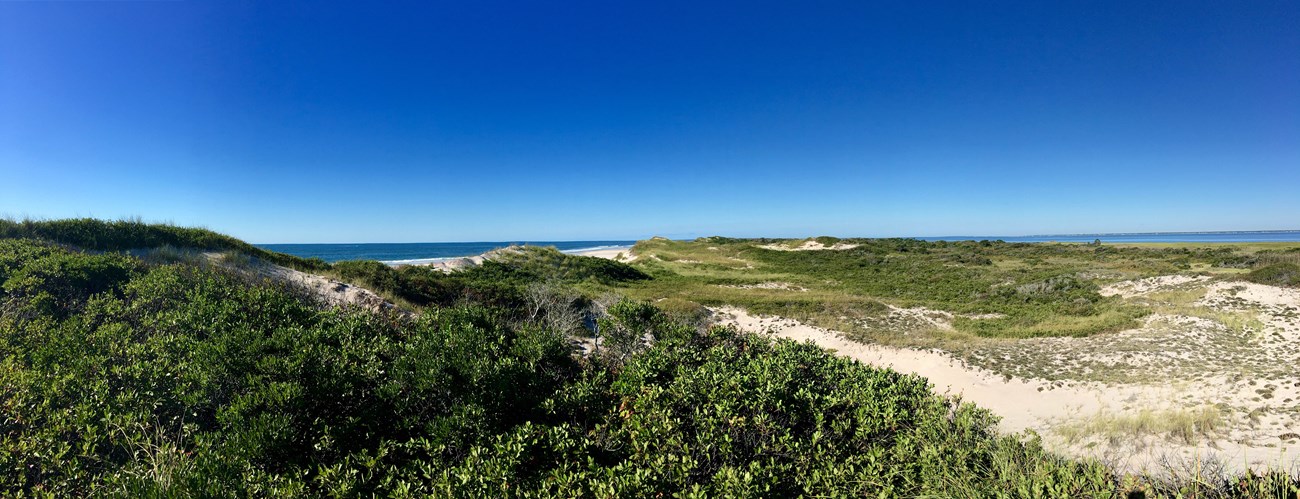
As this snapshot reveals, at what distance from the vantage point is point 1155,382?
10312 mm

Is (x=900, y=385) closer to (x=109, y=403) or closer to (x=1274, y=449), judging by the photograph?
(x=109, y=403)

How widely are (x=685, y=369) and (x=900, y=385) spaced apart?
2227mm

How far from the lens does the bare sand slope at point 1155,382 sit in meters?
7.56

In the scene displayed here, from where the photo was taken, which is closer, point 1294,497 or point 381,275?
point 1294,497

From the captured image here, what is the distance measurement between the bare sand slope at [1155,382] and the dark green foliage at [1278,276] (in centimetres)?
239

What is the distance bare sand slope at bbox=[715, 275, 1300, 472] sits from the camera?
24.8 ft

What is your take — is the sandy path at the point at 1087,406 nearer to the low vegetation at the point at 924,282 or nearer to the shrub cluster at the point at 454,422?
the shrub cluster at the point at 454,422

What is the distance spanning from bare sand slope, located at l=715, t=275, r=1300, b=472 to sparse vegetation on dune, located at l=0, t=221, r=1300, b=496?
6.20 ft

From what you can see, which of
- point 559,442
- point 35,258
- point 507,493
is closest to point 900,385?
point 559,442

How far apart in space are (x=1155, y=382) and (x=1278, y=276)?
19.3m

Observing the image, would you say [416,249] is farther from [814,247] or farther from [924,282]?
[924,282]

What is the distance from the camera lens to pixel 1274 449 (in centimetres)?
705

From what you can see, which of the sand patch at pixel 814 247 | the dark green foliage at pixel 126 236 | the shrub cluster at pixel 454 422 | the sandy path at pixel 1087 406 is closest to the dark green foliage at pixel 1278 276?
the sandy path at pixel 1087 406

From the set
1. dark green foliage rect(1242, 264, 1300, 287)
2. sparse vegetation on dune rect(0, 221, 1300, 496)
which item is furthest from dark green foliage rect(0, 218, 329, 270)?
dark green foliage rect(1242, 264, 1300, 287)
